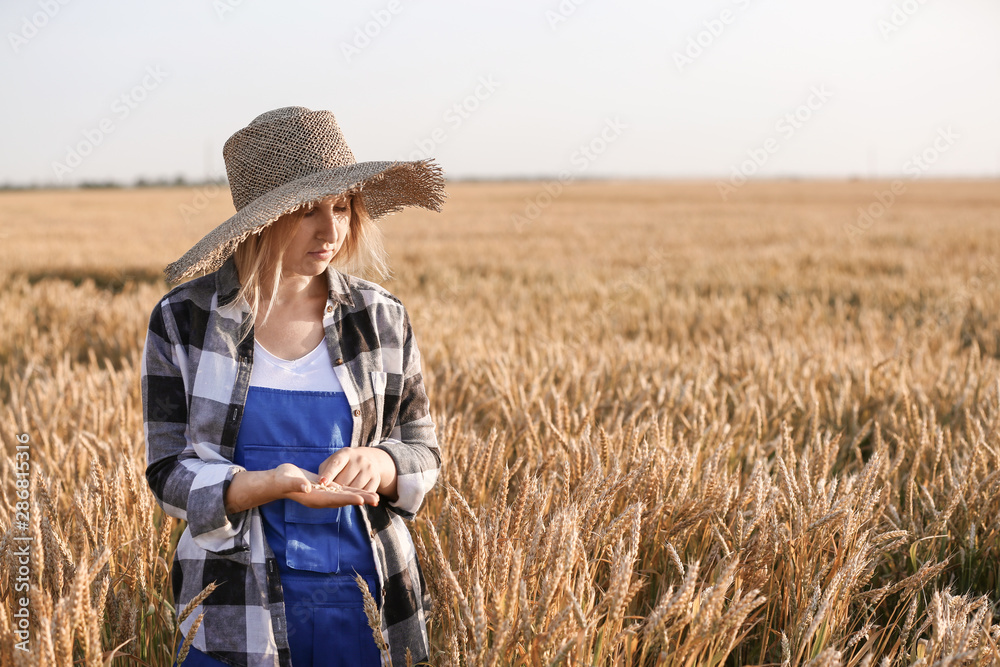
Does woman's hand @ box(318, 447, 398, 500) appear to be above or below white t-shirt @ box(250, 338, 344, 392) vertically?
below

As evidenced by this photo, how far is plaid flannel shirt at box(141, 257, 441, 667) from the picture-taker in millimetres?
1173

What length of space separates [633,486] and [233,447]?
84cm

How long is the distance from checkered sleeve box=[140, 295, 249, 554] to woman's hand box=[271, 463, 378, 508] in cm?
12

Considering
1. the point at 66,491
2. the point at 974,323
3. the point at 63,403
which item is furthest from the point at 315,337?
the point at 974,323

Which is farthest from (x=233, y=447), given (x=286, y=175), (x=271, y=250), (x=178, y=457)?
(x=286, y=175)

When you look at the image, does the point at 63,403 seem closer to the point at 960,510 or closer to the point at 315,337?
the point at 315,337

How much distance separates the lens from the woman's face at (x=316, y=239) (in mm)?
1234

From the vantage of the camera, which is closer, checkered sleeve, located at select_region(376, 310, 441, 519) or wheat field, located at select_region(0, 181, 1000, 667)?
wheat field, located at select_region(0, 181, 1000, 667)

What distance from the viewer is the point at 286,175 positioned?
129cm

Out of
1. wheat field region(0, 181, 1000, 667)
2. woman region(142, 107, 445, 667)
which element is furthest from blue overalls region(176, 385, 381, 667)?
wheat field region(0, 181, 1000, 667)

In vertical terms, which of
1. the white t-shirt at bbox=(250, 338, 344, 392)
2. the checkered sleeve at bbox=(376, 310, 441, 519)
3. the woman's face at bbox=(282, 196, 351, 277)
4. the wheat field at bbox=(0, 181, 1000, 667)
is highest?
the woman's face at bbox=(282, 196, 351, 277)

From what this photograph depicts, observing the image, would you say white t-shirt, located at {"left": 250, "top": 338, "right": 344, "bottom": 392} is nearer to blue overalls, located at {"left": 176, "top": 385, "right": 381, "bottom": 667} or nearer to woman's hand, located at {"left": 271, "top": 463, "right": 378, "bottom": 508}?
blue overalls, located at {"left": 176, "top": 385, "right": 381, "bottom": 667}

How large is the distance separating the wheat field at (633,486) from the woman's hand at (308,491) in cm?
16

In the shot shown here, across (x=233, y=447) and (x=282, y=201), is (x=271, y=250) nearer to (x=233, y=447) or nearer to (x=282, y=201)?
(x=282, y=201)
